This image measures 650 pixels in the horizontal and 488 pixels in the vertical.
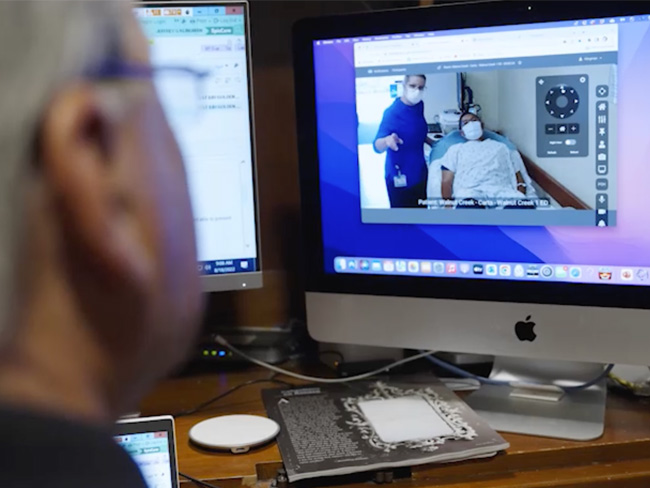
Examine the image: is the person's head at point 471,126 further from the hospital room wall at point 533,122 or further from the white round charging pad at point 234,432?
the white round charging pad at point 234,432

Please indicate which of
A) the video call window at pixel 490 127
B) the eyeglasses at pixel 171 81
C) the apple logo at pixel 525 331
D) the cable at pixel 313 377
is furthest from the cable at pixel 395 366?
the eyeglasses at pixel 171 81

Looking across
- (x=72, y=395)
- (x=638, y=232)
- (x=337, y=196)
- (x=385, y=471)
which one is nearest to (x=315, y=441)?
(x=385, y=471)

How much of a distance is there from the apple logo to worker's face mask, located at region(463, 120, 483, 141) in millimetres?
243

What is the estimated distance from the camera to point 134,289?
0.30 metres

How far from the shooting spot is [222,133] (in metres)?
1.14

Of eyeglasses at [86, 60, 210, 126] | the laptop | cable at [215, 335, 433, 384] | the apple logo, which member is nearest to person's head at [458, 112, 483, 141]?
the apple logo

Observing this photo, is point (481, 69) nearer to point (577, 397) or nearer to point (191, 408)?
point (577, 397)

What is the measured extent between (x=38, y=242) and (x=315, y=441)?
712 millimetres

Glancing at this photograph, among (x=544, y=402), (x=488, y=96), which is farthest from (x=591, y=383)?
(x=488, y=96)

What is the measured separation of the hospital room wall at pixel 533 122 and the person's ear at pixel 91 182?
0.79m

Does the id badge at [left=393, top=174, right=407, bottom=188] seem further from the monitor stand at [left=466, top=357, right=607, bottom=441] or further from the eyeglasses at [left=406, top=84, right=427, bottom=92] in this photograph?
the monitor stand at [left=466, top=357, right=607, bottom=441]

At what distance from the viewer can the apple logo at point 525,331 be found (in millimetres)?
1043

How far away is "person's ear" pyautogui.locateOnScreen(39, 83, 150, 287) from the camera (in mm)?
280

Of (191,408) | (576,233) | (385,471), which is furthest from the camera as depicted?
(191,408)
